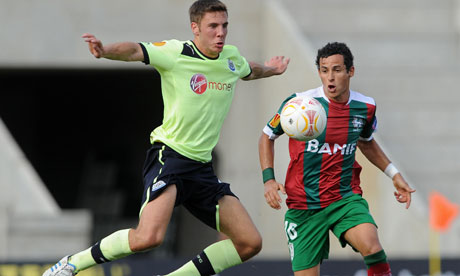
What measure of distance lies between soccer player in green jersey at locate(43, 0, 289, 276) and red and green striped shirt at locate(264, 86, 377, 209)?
0.48 metres

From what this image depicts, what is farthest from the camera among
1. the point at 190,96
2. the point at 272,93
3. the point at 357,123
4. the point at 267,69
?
the point at 272,93

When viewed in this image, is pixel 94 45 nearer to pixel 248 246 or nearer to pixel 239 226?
pixel 239 226

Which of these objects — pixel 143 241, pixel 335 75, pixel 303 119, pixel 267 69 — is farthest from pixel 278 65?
pixel 143 241

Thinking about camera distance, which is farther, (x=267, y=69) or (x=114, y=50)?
(x=267, y=69)

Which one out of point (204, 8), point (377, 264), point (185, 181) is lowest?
point (377, 264)

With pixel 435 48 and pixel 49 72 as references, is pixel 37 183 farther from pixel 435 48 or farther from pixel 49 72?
pixel 435 48

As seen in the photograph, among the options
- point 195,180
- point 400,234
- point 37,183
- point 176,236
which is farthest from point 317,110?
point 176,236

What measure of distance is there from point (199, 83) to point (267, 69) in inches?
35.0

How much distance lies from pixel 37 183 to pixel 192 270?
725 centimetres

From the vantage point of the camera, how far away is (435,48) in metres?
16.4

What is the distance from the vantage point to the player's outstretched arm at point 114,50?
6.37 meters

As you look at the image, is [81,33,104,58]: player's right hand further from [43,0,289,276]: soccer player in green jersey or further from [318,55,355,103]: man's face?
[318,55,355,103]: man's face

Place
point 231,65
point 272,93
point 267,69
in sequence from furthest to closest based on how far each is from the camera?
1. point 272,93
2. point 267,69
3. point 231,65

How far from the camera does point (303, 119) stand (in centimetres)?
670
